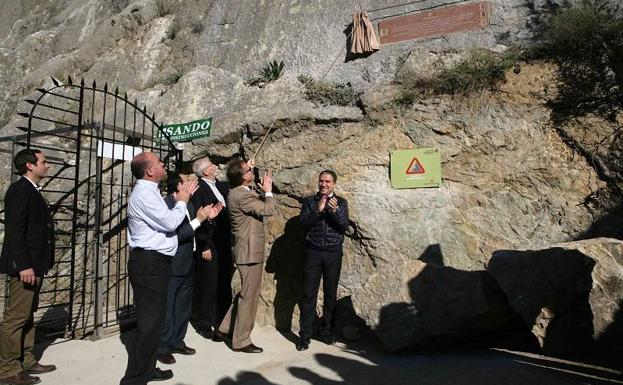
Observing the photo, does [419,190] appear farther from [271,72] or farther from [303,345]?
[271,72]

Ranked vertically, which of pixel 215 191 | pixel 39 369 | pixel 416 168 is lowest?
pixel 39 369

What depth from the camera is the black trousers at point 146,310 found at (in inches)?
126

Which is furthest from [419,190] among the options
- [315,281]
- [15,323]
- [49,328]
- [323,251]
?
[49,328]

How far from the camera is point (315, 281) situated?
4695 mm

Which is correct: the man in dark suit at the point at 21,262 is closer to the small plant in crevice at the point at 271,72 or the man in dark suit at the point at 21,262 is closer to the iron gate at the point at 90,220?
the iron gate at the point at 90,220

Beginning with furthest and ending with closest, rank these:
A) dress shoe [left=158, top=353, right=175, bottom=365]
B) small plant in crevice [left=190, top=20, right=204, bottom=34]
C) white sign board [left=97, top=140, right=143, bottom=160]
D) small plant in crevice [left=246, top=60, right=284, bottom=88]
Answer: small plant in crevice [left=190, top=20, right=204, bottom=34] → small plant in crevice [left=246, top=60, right=284, bottom=88] → white sign board [left=97, top=140, right=143, bottom=160] → dress shoe [left=158, top=353, right=175, bottom=365]

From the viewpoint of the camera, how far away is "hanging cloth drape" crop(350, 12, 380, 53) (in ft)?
25.9

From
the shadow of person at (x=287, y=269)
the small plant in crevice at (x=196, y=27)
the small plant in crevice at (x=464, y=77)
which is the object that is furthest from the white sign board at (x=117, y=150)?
the small plant in crevice at (x=196, y=27)

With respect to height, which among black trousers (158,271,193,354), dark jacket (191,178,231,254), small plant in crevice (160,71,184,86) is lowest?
black trousers (158,271,193,354)

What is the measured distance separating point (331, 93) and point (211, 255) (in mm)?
3191

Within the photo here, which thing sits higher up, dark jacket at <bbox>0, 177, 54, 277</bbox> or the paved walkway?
dark jacket at <bbox>0, 177, 54, 277</bbox>

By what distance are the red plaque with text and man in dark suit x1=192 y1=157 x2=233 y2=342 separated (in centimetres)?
432

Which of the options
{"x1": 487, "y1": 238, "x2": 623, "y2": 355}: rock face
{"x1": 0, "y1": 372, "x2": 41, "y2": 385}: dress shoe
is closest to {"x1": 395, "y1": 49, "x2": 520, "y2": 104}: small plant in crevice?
{"x1": 487, "y1": 238, "x2": 623, "y2": 355}: rock face

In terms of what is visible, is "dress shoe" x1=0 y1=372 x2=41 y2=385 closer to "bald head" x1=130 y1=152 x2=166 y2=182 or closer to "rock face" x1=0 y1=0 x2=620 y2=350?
"bald head" x1=130 y1=152 x2=166 y2=182
